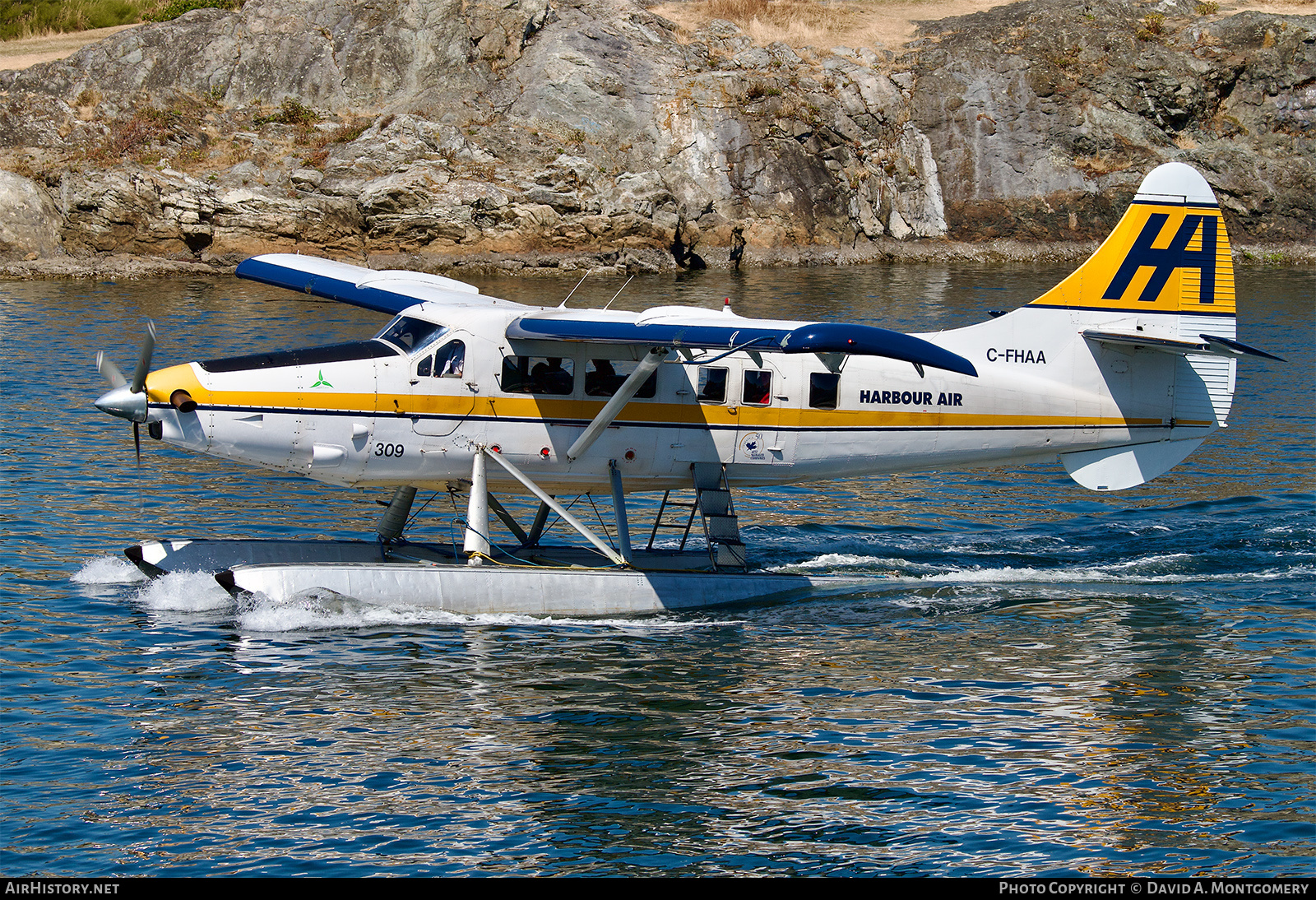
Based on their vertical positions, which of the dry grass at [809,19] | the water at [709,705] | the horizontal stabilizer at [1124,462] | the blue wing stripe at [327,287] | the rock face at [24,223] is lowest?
the water at [709,705]

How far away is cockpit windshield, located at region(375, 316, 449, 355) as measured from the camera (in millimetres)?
14266

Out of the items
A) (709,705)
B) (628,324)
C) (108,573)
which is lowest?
(709,705)

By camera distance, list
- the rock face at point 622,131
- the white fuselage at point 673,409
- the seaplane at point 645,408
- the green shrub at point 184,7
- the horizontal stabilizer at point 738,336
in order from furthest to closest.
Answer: the green shrub at point 184,7 → the rock face at point 622,131 → the white fuselage at point 673,409 → the seaplane at point 645,408 → the horizontal stabilizer at point 738,336

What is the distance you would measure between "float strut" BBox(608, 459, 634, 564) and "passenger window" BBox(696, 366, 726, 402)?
51.7 inches

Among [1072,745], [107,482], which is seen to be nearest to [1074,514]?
[1072,745]

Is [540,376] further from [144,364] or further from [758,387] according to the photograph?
[144,364]

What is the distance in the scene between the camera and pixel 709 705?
38.7ft

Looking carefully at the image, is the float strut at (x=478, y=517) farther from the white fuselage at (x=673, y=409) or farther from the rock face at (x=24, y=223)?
the rock face at (x=24, y=223)

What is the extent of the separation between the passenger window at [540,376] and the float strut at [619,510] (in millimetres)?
1113

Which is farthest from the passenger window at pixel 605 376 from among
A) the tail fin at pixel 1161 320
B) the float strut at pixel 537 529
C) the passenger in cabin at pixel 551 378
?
the tail fin at pixel 1161 320

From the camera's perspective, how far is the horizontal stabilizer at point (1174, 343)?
15308mm

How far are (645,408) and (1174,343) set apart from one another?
21.5 feet

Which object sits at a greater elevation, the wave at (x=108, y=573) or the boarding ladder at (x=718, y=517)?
the boarding ladder at (x=718, y=517)

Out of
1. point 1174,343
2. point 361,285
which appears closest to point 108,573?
point 361,285
